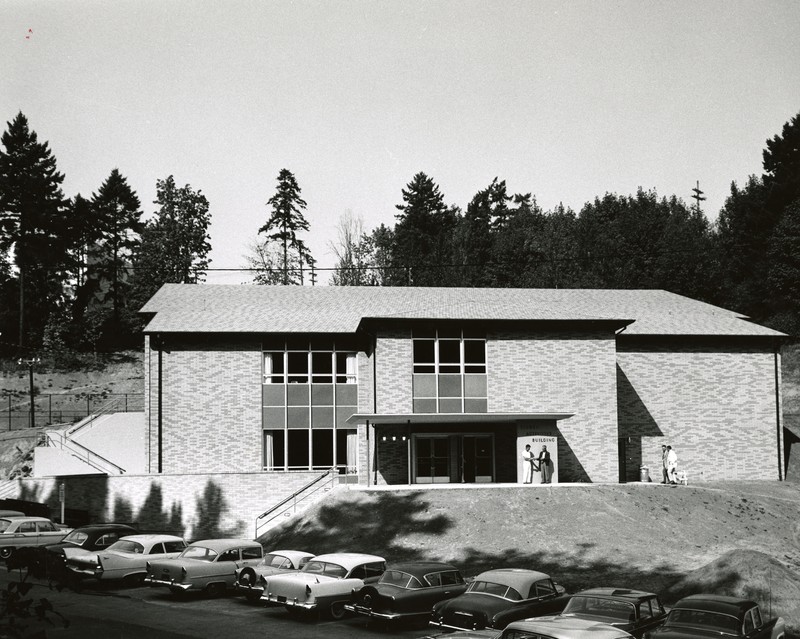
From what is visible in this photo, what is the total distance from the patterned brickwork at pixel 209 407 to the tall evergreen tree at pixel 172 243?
115 feet

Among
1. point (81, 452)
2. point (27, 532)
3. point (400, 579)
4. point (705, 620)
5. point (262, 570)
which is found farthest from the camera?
point (81, 452)

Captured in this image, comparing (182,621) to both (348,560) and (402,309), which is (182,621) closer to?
(348,560)

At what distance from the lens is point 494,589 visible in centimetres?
1650

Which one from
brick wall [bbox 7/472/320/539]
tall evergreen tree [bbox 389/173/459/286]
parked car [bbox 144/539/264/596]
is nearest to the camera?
parked car [bbox 144/539/264/596]

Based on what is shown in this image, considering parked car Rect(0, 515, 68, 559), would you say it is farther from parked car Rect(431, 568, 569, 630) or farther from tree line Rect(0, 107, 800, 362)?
tree line Rect(0, 107, 800, 362)

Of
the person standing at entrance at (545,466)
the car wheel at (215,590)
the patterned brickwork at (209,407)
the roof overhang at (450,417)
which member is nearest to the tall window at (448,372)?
the roof overhang at (450,417)

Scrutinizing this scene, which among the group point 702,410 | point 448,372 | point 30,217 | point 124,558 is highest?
point 30,217

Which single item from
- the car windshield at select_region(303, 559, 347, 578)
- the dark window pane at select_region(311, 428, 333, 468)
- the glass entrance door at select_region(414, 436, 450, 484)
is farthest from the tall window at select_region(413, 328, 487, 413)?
the car windshield at select_region(303, 559, 347, 578)

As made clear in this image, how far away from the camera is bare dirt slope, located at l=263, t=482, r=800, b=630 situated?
23812mm

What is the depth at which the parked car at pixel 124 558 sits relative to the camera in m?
21.6

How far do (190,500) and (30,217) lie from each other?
1518 inches

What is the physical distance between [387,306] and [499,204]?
69.8m

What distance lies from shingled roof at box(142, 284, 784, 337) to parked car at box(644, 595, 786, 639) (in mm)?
20869

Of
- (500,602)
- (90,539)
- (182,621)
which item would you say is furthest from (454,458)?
(500,602)
